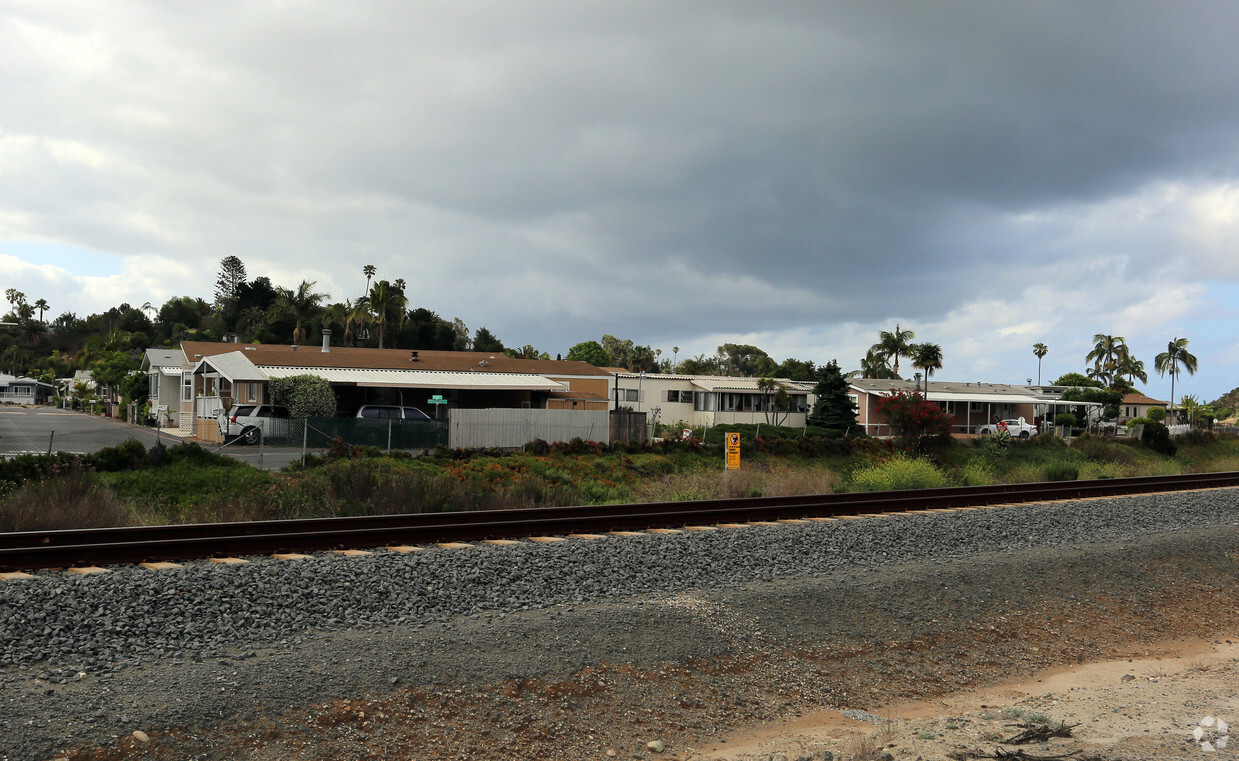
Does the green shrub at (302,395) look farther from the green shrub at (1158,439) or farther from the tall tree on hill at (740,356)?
the tall tree on hill at (740,356)

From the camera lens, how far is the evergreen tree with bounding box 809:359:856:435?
5116 cm

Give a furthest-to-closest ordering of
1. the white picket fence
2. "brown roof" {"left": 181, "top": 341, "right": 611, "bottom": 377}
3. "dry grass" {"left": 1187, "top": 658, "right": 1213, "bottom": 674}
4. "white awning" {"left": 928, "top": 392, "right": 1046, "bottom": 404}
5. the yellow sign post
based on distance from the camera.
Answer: "white awning" {"left": 928, "top": 392, "right": 1046, "bottom": 404}, "brown roof" {"left": 181, "top": 341, "right": 611, "bottom": 377}, the white picket fence, the yellow sign post, "dry grass" {"left": 1187, "top": 658, "right": 1213, "bottom": 674}

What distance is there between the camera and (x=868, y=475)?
23875 mm

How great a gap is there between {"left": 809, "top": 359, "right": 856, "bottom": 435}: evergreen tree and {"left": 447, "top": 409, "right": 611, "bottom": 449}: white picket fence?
2330 centimetres

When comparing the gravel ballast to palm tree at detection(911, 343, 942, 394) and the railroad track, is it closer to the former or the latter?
the railroad track

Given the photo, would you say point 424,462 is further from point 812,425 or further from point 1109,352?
point 1109,352

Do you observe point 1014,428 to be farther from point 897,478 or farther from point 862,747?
point 862,747

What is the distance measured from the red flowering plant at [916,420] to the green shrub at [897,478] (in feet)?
36.7

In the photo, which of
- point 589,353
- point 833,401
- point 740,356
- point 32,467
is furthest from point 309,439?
point 740,356

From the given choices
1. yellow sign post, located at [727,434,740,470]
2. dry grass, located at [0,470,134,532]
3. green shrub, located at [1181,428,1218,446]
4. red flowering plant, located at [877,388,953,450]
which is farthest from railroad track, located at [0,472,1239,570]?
green shrub, located at [1181,428,1218,446]

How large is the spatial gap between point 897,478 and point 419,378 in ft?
80.2

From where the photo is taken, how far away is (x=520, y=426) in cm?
3047

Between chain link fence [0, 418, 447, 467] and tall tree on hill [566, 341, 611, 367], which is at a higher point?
tall tree on hill [566, 341, 611, 367]

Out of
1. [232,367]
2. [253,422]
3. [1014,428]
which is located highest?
[232,367]
